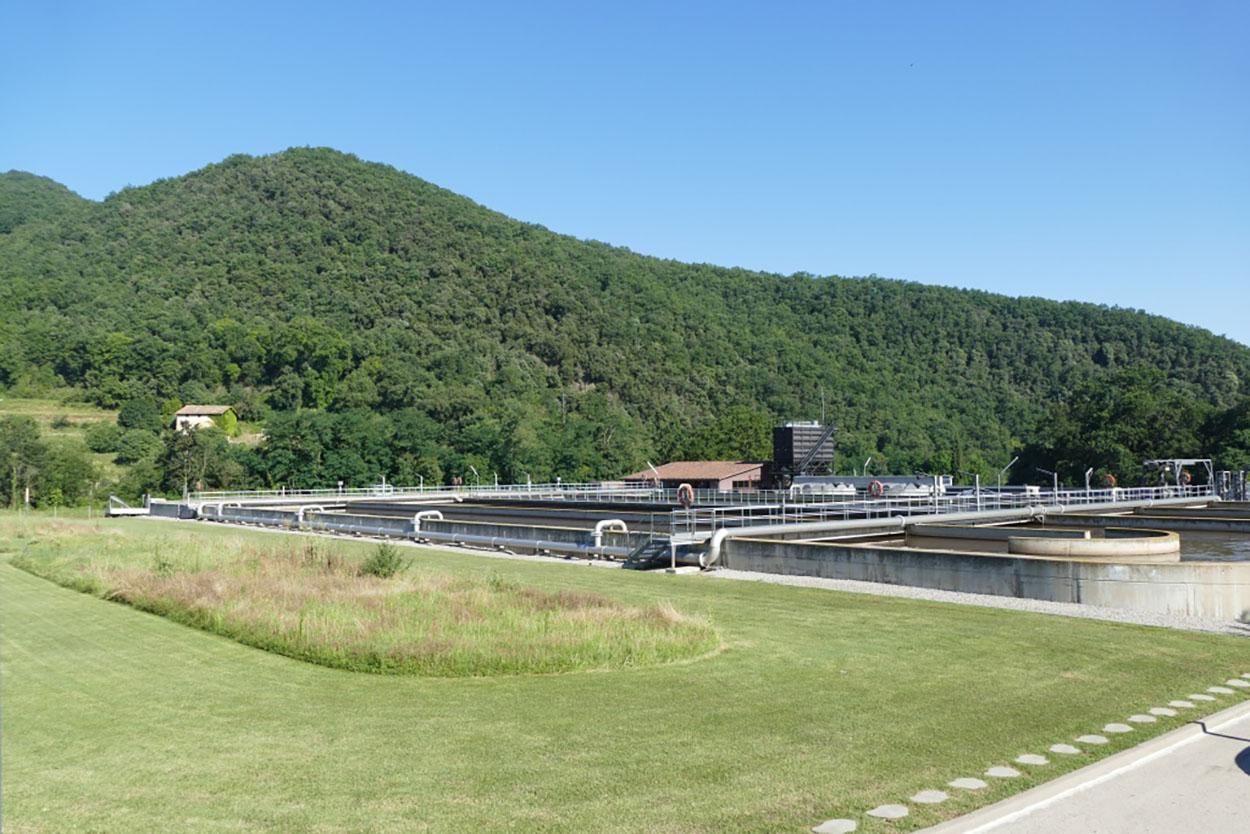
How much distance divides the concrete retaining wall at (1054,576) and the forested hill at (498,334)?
204 feet

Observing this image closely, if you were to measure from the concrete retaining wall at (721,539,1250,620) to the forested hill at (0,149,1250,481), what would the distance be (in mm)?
62223

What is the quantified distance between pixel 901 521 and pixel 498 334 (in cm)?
10992

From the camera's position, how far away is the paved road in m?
6.71

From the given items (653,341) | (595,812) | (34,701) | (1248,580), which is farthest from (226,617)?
(653,341)

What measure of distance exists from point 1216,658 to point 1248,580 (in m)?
6.10

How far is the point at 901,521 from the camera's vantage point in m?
33.1

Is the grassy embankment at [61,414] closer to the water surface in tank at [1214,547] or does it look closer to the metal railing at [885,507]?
the metal railing at [885,507]

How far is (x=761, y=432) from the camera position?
101 m

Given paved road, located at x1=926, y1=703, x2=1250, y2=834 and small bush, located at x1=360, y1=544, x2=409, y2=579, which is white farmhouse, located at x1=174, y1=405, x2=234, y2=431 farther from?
paved road, located at x1=926, y1=703, x2=1250, y2=834

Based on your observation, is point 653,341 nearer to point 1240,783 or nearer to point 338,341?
point 338,341

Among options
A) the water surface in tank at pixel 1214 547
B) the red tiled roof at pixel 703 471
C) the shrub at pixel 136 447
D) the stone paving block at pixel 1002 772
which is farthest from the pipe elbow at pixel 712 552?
the shrub at pixel 136 447

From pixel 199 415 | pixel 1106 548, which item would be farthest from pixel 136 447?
pixel 1106 548

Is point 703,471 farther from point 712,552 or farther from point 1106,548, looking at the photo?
point 1106,548

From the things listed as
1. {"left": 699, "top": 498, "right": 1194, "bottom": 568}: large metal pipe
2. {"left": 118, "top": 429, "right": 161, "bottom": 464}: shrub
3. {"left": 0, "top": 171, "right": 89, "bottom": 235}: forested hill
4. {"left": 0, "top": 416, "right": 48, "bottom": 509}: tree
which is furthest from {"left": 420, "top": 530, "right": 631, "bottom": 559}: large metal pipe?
{"left": 0, "top": 171, "right": 89, "bottom": 235}: forested hill
